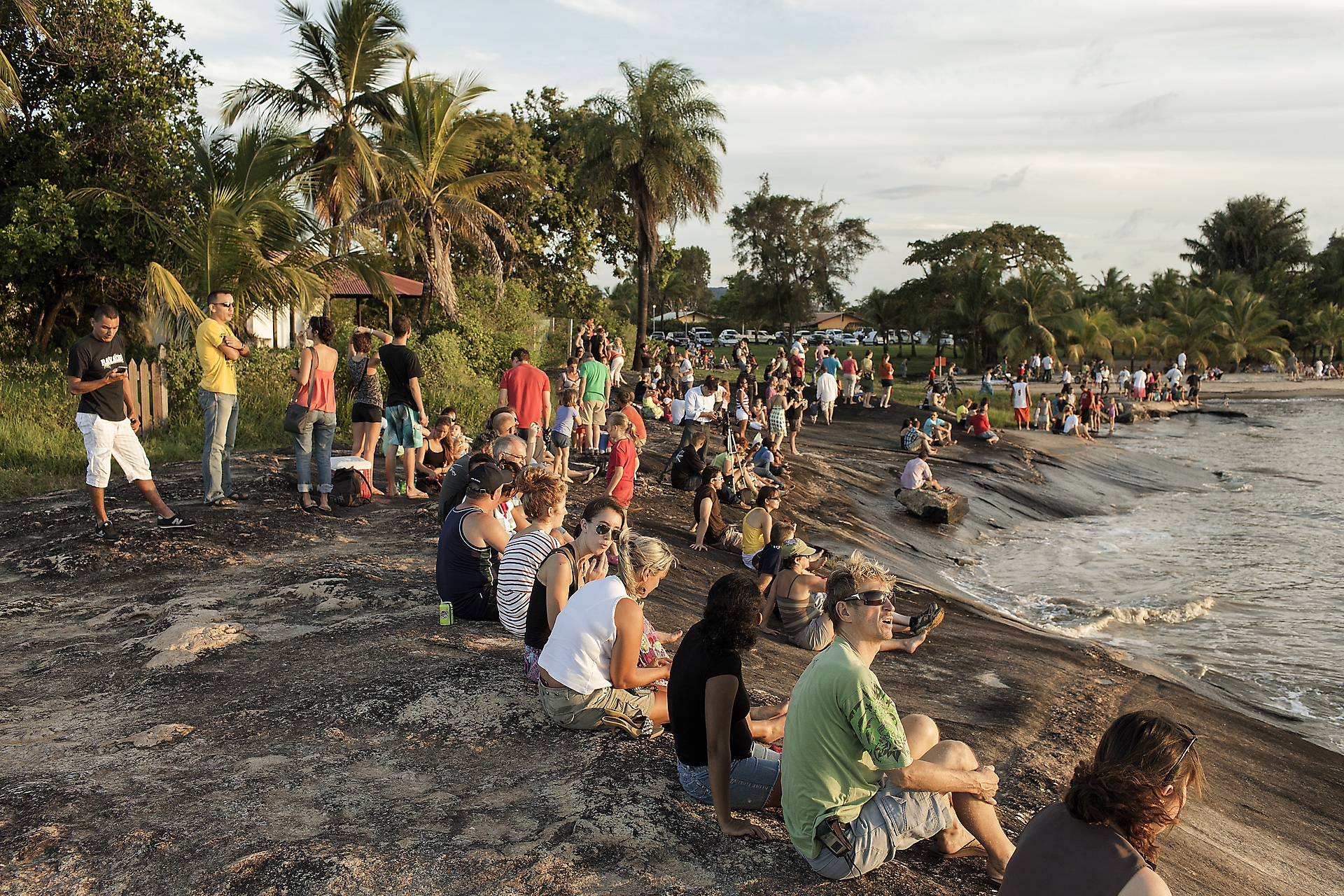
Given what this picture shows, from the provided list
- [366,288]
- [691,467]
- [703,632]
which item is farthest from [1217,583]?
[366,288]

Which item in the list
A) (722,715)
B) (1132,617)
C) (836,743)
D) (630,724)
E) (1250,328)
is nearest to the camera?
(836,743)

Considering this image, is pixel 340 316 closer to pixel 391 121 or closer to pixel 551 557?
pixel 391 121

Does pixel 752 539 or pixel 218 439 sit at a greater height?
pixel 218 439

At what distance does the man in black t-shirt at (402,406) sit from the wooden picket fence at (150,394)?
4619mm

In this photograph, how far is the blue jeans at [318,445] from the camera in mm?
8750

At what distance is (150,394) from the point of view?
12.6 metres

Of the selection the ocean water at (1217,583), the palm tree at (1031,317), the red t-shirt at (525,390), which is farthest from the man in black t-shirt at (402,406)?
the palm tree at (1031,317)

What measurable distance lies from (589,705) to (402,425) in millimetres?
6137

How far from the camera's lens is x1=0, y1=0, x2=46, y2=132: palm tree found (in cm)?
1482

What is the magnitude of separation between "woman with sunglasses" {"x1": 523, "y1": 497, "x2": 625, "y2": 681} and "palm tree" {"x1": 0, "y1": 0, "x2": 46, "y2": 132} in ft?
49.3

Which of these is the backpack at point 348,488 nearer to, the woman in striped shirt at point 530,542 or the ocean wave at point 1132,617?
the woman in striped shirt at point 530,542

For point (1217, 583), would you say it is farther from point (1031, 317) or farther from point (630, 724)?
point (1031, 317)

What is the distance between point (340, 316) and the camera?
2855 cm

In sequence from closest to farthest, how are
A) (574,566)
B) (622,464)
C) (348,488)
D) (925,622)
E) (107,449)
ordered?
(574,566), (925,622), (107,449), (348,488), (622,464)
